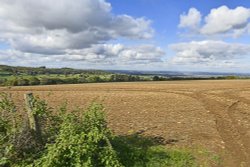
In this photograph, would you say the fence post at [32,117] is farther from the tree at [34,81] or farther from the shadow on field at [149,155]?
the tree at [34,81]

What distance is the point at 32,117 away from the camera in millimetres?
10758

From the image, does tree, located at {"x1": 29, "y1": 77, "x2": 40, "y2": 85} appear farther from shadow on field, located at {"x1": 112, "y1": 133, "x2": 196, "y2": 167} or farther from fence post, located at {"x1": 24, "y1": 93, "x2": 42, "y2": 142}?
fence post, located at {"x1": 24, "y1": 93, "x2": 42, "y2": 142}

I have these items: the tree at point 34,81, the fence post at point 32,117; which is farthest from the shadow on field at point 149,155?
the tree at point 34,81

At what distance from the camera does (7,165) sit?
9.86m

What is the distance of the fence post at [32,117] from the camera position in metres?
10.6

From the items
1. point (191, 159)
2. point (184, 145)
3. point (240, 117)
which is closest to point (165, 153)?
point (191, 159)

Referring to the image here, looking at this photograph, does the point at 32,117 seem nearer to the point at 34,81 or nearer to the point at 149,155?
the point at 149,155

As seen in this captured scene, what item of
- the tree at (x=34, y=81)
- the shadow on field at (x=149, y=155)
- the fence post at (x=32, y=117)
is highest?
the fence post at (x=32, y=117)

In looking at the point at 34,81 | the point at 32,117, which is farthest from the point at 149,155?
the point at 34,81

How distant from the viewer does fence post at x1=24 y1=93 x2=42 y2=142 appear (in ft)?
34.9

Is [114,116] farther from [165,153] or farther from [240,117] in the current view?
[165,153]

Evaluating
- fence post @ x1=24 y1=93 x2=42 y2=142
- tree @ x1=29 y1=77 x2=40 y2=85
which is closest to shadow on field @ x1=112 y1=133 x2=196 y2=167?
fence post @ x1=24 y1=93 x2=42 y2=142

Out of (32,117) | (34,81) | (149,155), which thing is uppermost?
(32,117)

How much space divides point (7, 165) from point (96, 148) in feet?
8.90
